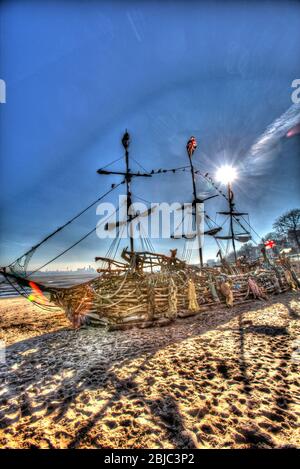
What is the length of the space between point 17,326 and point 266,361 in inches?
491

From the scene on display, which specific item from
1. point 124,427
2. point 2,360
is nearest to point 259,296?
point 124,427

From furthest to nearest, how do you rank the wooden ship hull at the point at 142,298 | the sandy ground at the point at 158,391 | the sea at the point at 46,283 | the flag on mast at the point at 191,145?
1. the sea at the point at 46,283
2. the flag on mast at the point at 191,145
3. the wooden ship hull at the point at 142,298
4. the sandy ground at the point at 158,391

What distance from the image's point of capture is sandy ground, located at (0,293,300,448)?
2.59 m

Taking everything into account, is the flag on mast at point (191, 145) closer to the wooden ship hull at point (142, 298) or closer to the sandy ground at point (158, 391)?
the wooden ship hull at point (142, 298)

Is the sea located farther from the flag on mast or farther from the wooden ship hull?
the flag on mast

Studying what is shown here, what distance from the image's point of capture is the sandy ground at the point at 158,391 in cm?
259

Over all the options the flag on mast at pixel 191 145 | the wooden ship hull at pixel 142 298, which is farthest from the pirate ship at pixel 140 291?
the flag on mast at pixel 191 145

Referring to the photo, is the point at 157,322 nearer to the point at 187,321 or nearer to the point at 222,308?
the point at 187,321

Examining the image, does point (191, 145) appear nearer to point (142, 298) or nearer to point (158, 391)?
point (142, 298)

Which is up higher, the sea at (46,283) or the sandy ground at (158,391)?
the sandy ground at (158,391)

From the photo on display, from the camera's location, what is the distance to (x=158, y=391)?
3602mm

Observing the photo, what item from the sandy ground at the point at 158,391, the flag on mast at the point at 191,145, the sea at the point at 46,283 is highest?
the flag on mast at the point at 191,145

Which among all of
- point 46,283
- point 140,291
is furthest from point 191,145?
point 46,283
